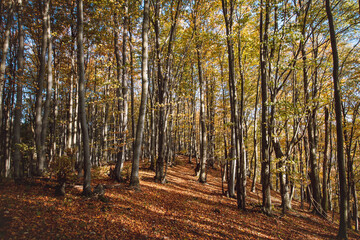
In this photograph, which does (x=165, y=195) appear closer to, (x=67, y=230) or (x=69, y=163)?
(x=69, y=163)

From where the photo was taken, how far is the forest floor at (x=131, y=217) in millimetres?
4074

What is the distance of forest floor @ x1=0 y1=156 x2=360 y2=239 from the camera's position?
13.4 ft

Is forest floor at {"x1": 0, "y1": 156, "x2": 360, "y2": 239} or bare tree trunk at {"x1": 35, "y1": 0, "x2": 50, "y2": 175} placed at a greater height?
bare tree trunk at {"x1": 35, "y1": 0, "x2": 50, "y2": 175}

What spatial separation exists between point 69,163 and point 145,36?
19.4 ft

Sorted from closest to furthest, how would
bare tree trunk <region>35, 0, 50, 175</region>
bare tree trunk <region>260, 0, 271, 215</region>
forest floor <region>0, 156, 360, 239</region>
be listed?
forest floor <region>0, 156, 360, 239</region>
bare tree trunk <region>35, 0, 50, 175</region>
bare tree trunk <region>260, 0, 271, 215</region>

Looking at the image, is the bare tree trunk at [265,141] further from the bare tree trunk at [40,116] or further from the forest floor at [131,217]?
the bare tree trunk at [40,116]

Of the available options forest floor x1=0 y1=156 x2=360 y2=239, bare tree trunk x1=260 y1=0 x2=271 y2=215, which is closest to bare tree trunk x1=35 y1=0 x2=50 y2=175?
forest floor x1=0 y1=156 x2=360 y2=239

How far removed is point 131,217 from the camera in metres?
5.36

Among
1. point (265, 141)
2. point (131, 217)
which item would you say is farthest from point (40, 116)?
point (265, 141)

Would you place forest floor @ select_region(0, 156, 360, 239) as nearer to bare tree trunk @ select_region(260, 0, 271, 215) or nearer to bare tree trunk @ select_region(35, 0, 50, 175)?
bare tree trunk @ select_region(260, 0, 271, 215)

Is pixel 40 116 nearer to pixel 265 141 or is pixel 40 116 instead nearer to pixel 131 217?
pixel 131 217

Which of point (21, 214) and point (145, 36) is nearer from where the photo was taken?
point (21, 214)

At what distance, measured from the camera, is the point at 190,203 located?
7984 millimetres

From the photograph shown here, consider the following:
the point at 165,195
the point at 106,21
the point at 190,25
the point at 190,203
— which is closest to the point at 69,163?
the point at 165,195
